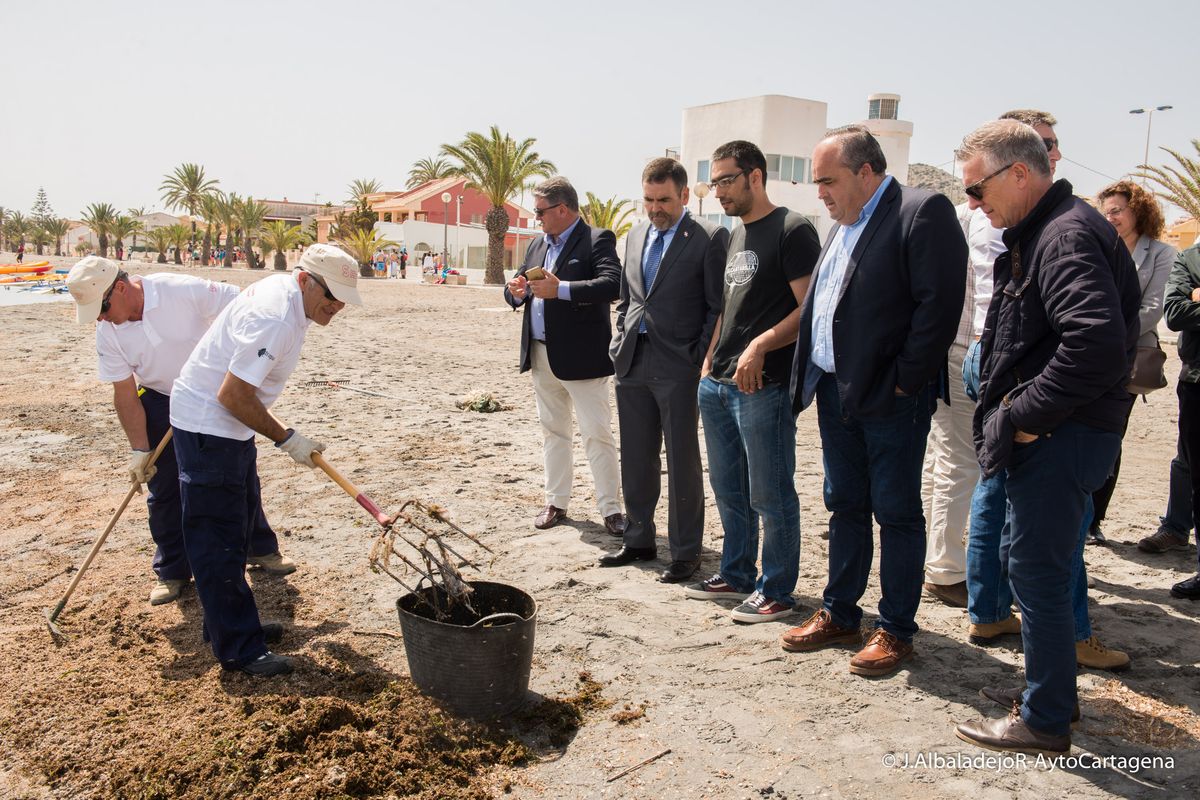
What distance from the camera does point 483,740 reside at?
10.2 feet

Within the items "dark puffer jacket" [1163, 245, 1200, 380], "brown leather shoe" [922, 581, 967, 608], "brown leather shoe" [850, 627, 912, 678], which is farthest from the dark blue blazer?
"dark puffer jacket" [1163, 245, 1200, 380]

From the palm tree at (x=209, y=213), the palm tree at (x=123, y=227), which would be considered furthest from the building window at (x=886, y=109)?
the palm tree at (x=123, y=227)

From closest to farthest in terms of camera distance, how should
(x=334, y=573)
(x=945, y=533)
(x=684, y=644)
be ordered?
(x=684, y=644) → (x=945, y=533) → (x=334, y=573)

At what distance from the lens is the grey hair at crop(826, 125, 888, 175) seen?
3.43m

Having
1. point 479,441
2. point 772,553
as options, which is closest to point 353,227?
point 479,441

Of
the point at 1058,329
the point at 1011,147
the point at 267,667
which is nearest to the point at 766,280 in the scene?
the point at 1011,147

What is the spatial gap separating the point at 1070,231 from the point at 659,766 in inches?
→ 84.6

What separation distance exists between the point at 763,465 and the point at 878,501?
0.64 metres

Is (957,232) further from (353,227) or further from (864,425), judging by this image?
(353,227)

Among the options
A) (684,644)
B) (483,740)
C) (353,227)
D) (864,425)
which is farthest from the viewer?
(353,227)

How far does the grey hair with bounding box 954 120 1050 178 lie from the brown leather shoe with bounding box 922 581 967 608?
88.5 inches

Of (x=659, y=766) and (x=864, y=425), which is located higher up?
(x=864, y=425)

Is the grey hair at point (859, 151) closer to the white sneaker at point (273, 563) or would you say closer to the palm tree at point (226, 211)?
the white sneaker at point (273, 563)

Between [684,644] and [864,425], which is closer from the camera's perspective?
[864,425]
